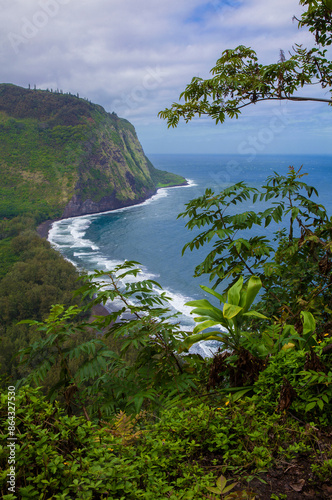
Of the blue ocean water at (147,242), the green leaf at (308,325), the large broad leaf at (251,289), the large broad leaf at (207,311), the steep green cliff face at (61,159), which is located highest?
the steep green cliff face at (61,159)

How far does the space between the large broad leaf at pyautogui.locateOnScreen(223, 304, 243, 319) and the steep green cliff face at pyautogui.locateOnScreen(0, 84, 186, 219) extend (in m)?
78.8

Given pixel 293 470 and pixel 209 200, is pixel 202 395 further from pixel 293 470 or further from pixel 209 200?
pixel 209 200

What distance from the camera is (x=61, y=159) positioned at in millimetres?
96062

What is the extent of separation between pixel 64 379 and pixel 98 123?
398ft

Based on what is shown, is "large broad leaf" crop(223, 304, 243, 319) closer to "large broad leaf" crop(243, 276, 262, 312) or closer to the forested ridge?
the forested ridge

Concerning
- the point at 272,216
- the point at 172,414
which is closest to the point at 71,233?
the point at 272,216

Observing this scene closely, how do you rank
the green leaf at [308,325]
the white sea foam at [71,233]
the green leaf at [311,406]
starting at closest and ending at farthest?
the green leaf at [311,406] < the green leaf at [308,325] < the white sea foam at [71,233]

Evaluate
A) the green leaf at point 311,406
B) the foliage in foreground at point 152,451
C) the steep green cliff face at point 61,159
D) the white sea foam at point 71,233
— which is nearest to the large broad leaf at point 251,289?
the foliage in foreground at point 152,451

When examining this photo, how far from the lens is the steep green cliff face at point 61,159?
85.1 meters

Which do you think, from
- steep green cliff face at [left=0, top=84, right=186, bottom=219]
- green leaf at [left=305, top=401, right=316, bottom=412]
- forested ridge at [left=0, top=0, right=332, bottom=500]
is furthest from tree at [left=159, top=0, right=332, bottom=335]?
steep green cliff face at [left=0, top=84, right=186, bottom=219]

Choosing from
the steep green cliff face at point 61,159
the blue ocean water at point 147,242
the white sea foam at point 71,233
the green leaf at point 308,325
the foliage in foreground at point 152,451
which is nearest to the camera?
the foliage in foreground at point 152,451

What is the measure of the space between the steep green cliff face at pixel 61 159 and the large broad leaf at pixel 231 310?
7878 cm

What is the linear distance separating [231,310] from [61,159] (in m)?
102

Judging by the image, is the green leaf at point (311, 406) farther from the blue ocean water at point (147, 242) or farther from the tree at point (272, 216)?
the blue ocean water at point (147, 242)
